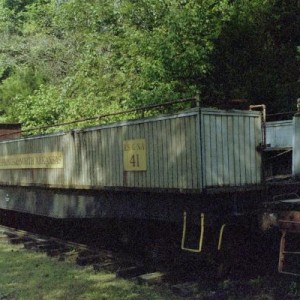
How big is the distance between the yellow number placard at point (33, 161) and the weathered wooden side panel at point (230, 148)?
13.6 ft

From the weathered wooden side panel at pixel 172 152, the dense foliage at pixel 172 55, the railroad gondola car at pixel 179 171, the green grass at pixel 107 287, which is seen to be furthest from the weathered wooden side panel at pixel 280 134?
the green grass at pixel 107 287

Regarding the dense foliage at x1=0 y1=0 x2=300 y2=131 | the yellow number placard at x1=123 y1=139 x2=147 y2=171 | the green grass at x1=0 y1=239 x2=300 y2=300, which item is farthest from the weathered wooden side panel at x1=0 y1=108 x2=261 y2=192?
the dense foliage at x1=0 y1=0 x2=300 y2=131

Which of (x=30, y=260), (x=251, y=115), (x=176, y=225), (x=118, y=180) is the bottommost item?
(x=30, y=260)

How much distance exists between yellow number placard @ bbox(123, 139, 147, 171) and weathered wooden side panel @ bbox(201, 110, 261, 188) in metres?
1.33

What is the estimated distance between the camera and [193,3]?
17250mm

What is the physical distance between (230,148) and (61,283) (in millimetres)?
3178

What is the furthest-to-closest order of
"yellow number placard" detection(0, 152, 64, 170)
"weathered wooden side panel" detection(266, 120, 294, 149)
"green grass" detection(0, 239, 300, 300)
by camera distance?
"yellow number placard" detection(0, 152, 64, 170)
"weathered wooden side panel" detection(266, 120, 294, 149)
"green grass" detection(0, 239, 300, 300)

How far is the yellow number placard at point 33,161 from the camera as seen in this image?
9.80m

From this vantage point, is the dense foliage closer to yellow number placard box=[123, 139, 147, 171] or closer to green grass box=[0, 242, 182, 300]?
yellow number placard box=[123, 139, 147, 171]

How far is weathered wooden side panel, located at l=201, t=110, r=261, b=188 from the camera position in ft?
20.7

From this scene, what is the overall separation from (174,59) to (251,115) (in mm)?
9154

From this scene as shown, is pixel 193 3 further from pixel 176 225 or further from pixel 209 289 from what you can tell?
pixel 209 289

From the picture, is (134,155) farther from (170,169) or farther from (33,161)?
(33,161)

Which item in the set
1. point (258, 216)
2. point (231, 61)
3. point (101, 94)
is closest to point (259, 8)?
point (231, 61)
